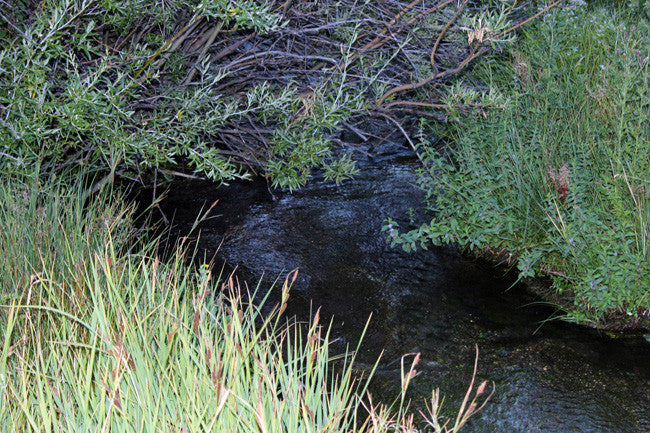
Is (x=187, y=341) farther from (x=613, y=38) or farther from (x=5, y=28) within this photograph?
(x=613, y=38)

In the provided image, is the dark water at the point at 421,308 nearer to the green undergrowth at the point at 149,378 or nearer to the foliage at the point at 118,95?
the foliage at the point at 118,95

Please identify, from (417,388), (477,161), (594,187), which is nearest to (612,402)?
(417,388)

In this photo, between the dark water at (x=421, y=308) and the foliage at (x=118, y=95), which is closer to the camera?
the dark water at (x=421, y=308)

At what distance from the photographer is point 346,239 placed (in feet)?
16.7

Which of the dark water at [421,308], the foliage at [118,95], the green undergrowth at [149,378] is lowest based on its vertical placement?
the dark water at [421,308]

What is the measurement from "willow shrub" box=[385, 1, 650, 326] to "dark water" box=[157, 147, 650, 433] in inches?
12.0

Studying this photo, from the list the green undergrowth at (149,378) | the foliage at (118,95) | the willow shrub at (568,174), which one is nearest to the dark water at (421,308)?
the willow shrub at (568,174)

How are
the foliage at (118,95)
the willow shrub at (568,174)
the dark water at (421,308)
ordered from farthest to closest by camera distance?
1. the willow shrub at (568,174)
2. the foliage at (118,95)
3. the dark water at (421,308)

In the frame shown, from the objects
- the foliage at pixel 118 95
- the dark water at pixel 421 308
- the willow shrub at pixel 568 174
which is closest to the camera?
the dark water at pixel 421 308

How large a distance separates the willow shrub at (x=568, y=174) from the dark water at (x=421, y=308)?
1.00ft

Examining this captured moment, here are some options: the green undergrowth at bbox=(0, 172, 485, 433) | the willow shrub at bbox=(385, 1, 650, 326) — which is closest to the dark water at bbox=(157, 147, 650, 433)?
the willow shrub at bbox=(385, 1, 650, 326)

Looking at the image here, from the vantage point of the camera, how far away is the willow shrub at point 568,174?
3799 mm

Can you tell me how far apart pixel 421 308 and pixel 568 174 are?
4.77ft

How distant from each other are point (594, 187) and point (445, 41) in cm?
246
